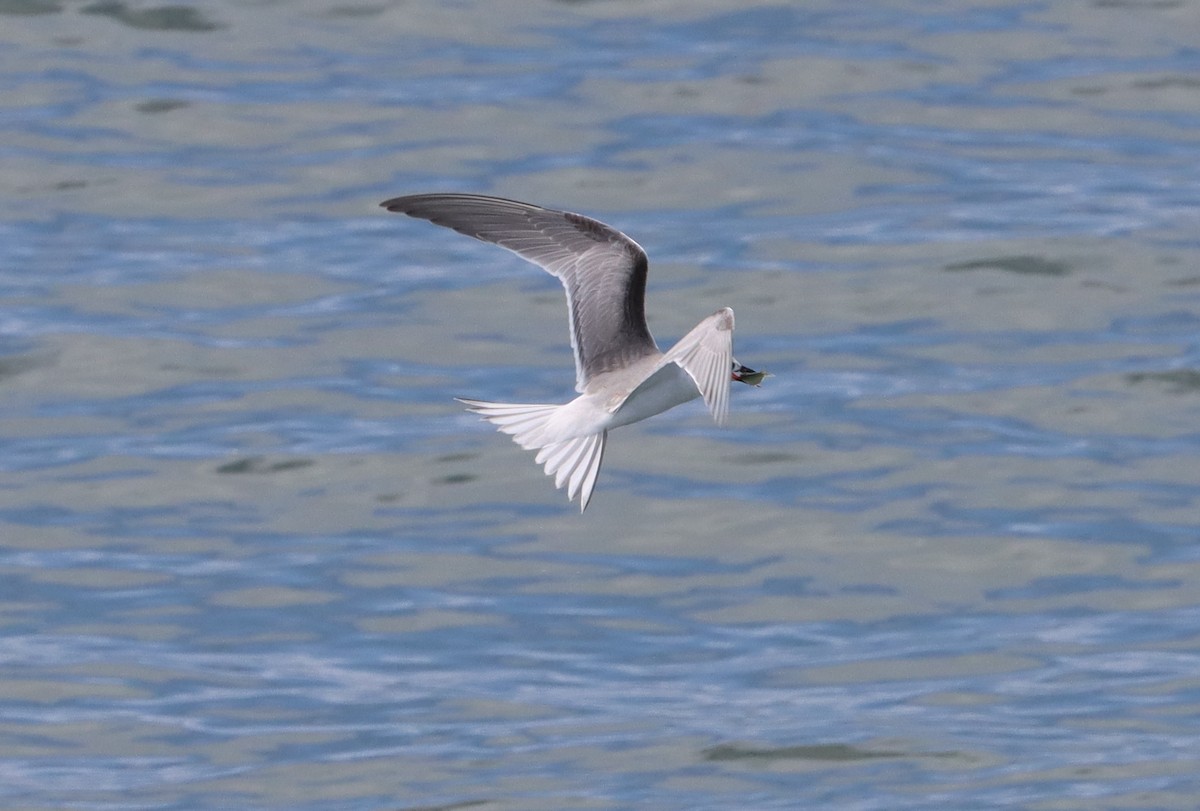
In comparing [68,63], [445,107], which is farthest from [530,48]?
[68,63]

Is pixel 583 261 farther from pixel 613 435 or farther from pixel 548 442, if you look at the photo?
pixel 613 435

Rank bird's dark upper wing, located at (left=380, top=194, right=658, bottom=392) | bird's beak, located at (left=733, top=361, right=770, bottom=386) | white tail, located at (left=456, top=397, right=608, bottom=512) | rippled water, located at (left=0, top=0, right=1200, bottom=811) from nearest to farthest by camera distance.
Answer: white tail, located at (left=456, top=397, right=608, bottom=512), bird's beak, located at (left=733, top=361, right=770, bottom=386), bird's dark upper wing, located at (left=380, top=194, right=658, bottom=392), rippled water, located at (left=0, top=0, right=1200, bottom=811)

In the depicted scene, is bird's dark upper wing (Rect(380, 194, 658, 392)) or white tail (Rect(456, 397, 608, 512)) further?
bird's dark upper wing (Rect(380, 194, 658, 392))

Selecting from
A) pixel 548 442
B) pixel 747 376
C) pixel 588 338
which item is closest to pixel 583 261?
pixel 588 338

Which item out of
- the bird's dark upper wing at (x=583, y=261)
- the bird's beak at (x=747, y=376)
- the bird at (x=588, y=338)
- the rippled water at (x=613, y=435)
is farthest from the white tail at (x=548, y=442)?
the rippled water at (x=613, y=435)

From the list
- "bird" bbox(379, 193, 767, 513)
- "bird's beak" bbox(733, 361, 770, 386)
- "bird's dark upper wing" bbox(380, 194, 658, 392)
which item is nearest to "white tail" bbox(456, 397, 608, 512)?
"bird" bbox(379, 193, 767, 513)

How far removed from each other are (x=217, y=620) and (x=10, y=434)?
347 centimetres

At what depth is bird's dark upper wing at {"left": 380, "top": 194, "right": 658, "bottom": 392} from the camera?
1015 cm

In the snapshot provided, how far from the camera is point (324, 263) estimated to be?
20.5m

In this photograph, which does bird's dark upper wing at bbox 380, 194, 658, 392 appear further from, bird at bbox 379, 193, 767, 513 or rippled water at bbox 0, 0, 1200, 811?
rippled water at bbox 0, 0, 1200, 811

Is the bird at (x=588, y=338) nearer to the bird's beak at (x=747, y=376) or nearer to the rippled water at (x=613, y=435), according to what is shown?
the bird's beak at (x=747, y=376)

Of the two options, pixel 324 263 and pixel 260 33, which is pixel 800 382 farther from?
pixel 260 33

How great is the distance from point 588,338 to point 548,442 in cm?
135

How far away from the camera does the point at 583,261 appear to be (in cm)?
1051
